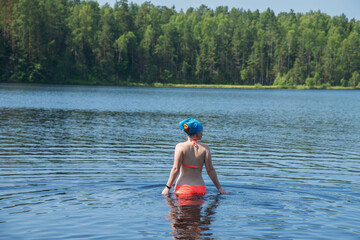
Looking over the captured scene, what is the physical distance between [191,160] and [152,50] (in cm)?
14803

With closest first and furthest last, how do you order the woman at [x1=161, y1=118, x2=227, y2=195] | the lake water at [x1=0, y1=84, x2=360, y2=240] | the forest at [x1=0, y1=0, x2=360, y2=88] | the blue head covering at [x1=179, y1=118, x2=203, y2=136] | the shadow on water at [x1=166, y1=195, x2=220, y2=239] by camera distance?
the shadow on water at [x1=166, y1=195, x2=220, y2=239] → the lake water at [x1=0, y1=84, x2=360, y2=240] → the blue head covering at [x1=179, y1=118, x2=203, y2=136] → the woman at [x1=161, y1=118, x2=227, y2=195] → the forest at [x1=0, y1=0, x2=360, y2=88]

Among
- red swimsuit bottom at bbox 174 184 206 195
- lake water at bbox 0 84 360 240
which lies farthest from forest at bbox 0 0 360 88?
red swimsuit bottom at bbox 174 184 206 195

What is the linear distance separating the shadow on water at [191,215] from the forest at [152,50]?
114764 mm

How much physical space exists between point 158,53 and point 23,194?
5676 inches

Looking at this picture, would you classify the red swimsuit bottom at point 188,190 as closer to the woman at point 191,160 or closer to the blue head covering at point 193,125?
the woman at point 191,160

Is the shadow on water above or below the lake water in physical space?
above

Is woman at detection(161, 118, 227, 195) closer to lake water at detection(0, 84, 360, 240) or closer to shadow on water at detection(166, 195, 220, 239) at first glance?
shadow on water at detection(166, 195, 220, 239)

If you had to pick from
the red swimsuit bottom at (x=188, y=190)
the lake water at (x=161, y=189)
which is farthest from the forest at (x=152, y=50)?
the red swimsuit bottom at (x=188, y=190)

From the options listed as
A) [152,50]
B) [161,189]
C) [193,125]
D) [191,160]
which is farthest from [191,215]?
[152,50]

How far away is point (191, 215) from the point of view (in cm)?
966

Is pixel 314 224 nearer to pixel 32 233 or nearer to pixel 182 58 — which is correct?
pixel 32 233

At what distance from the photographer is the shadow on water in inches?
338

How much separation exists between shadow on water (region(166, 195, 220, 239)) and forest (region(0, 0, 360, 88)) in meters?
115

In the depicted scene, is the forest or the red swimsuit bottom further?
the forest
